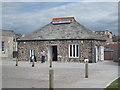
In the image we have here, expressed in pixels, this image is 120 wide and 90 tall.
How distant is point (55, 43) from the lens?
97.1 feet

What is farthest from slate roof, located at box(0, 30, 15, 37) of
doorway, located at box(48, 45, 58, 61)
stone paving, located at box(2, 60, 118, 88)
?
stone paving, located at box(2, 60, 118, 88)

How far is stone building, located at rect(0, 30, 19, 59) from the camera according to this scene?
123 feet

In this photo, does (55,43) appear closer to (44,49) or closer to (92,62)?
(44,49)

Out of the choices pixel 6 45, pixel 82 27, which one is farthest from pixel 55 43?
pixel 6 45

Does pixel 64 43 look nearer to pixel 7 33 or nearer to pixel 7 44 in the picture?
pixel 7 44

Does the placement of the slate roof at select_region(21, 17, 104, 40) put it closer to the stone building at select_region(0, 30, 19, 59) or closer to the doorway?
the doorway

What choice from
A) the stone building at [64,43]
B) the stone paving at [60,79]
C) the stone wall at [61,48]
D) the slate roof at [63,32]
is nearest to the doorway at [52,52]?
the stone building at [64,43]

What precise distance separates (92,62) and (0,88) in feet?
60.3

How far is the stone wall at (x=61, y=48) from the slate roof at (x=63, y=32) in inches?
26.3

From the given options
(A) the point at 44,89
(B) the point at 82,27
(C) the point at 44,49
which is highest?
(B) the point at 82,27

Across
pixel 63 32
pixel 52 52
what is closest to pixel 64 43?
pixel 63 32

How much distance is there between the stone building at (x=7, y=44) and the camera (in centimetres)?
3744

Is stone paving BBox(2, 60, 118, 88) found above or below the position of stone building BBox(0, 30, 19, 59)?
below

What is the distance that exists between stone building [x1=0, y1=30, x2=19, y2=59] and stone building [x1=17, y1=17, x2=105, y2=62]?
6.67 meters
